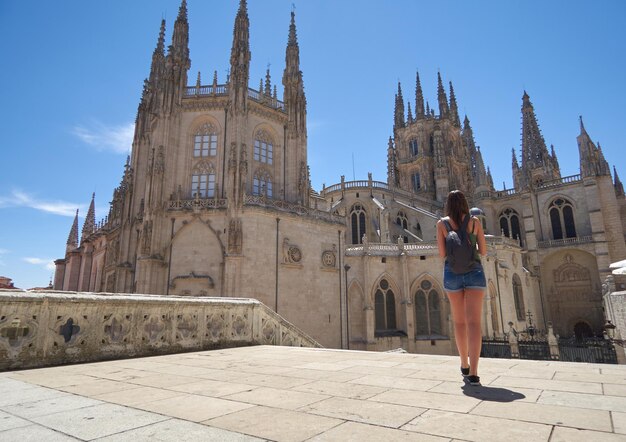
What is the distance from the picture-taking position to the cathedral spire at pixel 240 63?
2453 centimetres

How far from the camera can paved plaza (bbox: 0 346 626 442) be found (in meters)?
2.68

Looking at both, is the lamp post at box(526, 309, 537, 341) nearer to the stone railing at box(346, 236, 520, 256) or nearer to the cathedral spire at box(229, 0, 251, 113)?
the stone railing at box(346, 236, 520, 256)

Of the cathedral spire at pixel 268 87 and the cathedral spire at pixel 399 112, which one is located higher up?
the cathedral spire at pixel 399 112

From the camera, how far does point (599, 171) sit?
38406 mm

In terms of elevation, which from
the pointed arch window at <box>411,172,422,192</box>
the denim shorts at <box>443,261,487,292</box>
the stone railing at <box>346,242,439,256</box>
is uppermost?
the pointed arch window at <box>411,172,422,192</box>

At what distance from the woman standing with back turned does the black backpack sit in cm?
1

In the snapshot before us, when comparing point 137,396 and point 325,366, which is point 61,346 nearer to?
point 137,396

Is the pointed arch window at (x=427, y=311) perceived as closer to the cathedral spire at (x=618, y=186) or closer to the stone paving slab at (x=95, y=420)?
the stone paving slab at (x=95, y=420)

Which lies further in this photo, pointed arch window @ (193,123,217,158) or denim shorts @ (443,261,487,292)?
pointed arch window @ (193,123,217,158)

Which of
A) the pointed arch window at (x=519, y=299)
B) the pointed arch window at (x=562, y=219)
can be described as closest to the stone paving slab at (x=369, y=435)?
the pointed arch window at (x=519, y=299)

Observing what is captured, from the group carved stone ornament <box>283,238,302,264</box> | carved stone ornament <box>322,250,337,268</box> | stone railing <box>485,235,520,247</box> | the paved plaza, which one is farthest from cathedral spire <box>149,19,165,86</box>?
stone railing <box>485,235,520,247</box>

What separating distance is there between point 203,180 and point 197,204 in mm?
2375

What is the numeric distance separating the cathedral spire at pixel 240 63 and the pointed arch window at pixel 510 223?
33.2 m

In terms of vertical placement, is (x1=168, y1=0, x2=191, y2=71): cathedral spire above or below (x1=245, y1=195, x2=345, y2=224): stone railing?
above
